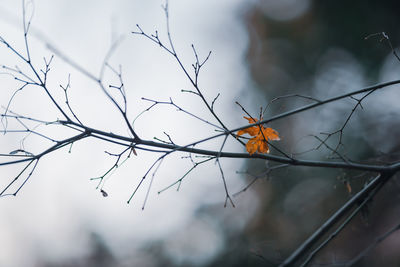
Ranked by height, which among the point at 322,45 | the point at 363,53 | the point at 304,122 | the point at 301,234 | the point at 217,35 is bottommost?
the point at 301,234

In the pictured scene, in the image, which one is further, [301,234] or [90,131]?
[301,234]

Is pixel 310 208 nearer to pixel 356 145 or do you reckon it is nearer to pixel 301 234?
pixel 301 234

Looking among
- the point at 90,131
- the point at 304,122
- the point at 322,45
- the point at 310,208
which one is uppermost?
the point at 322,45

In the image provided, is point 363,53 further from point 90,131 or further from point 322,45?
point 90,131

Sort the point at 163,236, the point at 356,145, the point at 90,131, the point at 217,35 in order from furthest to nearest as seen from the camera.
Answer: the point at 217,35 < the point at 163,236 < the point at 356,145 < the point at 90,131

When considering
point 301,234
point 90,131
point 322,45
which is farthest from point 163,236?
point 90,131

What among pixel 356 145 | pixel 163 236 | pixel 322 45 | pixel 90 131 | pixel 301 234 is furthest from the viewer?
pixel 163 236

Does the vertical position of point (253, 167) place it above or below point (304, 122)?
below

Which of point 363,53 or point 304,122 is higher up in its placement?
point 363,53

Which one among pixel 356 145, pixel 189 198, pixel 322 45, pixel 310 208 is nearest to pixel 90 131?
pixel 356 145
